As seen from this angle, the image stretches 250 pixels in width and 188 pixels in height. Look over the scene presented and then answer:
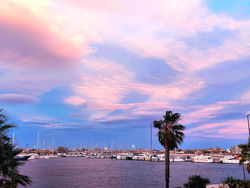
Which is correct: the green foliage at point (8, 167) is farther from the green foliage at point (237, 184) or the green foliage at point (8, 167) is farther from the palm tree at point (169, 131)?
the palm tree at point (169, 131)

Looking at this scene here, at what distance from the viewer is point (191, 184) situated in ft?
93.0

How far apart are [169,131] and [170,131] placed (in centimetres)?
20

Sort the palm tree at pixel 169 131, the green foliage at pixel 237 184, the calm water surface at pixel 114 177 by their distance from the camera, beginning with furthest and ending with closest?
the calm water surface at pixel 114 177 < the palm tree at pixel 169 131 < the green foliage at pixel 237 184

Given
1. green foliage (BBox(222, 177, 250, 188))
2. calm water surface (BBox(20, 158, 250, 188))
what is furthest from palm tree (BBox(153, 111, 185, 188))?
calm water surface (BBox(20, 158, 250, 188))

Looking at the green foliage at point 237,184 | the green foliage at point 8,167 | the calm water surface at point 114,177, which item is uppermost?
the green foliage at point 8,167

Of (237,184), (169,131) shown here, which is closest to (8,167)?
(237,184)

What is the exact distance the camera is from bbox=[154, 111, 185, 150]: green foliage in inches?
1580

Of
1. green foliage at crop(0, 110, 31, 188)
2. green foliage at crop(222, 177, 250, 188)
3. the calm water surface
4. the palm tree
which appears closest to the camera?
green foliage at crop(0, 110, 31, 188)

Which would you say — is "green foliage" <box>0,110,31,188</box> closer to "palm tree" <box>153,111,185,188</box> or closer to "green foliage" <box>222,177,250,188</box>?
"green foliage" <box>222,177,250,188</box>

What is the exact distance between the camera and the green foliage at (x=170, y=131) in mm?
40125

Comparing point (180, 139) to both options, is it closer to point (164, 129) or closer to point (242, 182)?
point (164, 129)

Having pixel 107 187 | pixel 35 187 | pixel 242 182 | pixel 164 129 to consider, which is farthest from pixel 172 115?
pixel 35 187

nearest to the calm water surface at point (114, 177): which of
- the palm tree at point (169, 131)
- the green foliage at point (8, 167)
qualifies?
the palm tree at point (169, 131)

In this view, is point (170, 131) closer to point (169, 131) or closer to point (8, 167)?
point (169, 131)
